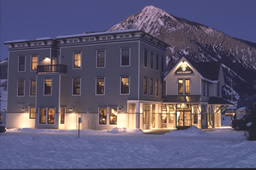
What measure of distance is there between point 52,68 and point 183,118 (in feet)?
51.4

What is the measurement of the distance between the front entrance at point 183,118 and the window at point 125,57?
843 cm

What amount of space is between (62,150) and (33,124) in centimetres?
2610

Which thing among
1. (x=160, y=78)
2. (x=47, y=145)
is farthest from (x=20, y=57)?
(x=47, y=145)

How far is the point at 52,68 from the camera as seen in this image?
45688 millimetres

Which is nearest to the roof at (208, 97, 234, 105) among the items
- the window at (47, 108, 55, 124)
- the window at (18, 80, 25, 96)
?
the window at (47, 108, 55, 124)

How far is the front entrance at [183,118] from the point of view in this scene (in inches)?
1768

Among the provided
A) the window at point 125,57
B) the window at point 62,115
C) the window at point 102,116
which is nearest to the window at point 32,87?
the window at point 62,115

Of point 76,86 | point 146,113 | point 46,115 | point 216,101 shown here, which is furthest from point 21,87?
point 216,101

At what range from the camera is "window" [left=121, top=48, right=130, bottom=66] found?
1681 inches

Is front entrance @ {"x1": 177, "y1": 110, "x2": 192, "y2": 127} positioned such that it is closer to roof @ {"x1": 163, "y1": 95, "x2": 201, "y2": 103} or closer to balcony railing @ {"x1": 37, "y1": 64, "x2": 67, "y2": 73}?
roof @ {"x1": 163, "y1": 95, "x2": 201, "y2": 103}

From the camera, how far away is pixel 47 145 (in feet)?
78.4

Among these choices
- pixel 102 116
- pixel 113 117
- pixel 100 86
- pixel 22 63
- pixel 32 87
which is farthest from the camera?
pixel 22 63

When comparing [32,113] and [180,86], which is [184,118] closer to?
[180,86]

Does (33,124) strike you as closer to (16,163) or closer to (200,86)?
(200,86)
